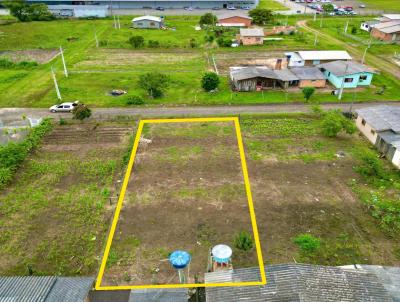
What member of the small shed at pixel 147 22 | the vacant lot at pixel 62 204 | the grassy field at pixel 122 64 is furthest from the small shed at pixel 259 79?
the small shed at pixel 147 22

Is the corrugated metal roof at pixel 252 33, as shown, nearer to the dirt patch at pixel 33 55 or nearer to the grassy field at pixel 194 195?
the dirt patch at pixel 33 55

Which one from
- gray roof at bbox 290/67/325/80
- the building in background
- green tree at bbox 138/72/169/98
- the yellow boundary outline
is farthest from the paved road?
the building in background

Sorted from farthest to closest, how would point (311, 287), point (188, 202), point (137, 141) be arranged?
point (137, 141)
point (188, 202)
point (311, 287)

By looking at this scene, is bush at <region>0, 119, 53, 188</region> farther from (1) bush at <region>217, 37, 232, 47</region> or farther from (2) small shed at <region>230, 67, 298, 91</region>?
(1) bush at <region>217, 37, 232, 47</region>

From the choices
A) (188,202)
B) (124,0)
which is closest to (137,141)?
(188,202)

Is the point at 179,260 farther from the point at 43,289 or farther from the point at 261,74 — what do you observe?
the point at 261,74

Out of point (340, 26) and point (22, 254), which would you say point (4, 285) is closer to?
point (22, 254)

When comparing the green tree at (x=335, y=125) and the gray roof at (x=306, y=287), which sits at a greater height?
the gray roof at (x=306, y=287)
